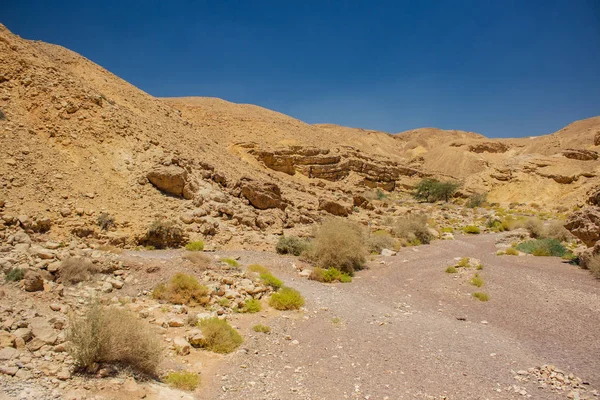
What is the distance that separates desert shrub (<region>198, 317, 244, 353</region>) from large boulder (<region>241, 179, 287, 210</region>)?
11.6m

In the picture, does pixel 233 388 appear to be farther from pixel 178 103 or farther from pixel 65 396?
pixel 178 103

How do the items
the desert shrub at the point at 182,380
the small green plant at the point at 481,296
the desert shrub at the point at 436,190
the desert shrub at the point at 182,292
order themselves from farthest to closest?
the desert shrub at the point at 436,190 < the small green plant at the point at 481,296 < the desert shrub at the point at 182,292 < the desert shrub at the point at 182,380

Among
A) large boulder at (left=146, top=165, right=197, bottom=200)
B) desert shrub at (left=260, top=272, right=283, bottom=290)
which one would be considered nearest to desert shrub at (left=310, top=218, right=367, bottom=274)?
desert shrub at (left=260, top=272, right=283, bottom=290)

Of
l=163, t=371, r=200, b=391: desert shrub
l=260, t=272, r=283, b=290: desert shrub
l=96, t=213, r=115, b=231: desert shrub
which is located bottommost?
l=163, t=371, r=200, b=391: desert shrub

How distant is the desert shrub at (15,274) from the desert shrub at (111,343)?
265cm

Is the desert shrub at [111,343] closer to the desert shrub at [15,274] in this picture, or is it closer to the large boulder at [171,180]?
the desert shrub at [15,274]

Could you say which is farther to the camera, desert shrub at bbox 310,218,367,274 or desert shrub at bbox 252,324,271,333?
desert shrub at bbox 310,218,367,274

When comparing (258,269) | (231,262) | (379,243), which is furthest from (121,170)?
(379,243)

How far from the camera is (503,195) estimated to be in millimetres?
36938

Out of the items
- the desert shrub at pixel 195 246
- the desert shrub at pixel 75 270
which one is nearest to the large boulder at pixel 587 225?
the desert shrub at pixel 195 246

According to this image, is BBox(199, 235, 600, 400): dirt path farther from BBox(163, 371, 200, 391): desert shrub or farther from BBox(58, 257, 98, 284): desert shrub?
BBox(58, 257, 98, 284): desert shrub

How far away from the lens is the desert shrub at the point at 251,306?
334 inches

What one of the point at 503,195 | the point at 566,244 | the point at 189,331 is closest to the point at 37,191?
the point at 189,331

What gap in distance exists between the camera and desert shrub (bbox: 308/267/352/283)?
39.1 feet
